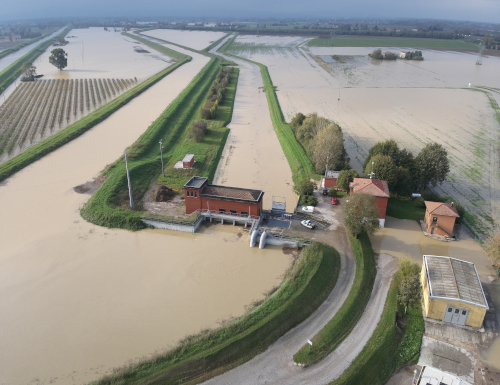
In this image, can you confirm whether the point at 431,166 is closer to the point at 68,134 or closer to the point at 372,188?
the point at 372,188

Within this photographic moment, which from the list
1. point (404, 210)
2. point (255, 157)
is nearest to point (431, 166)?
point (404, 210)

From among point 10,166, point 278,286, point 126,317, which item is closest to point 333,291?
point 278,286

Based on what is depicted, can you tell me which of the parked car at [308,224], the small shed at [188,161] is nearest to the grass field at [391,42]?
the small shed at [188,161]

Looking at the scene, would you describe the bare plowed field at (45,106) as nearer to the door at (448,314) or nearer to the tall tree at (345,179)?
the tall tree at (345,179)

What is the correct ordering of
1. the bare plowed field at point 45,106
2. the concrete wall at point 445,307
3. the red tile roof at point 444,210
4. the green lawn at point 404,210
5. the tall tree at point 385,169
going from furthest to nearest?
the bare plowed field at point 45,106 → the tall tree at point 385,169 → the green lawn at point 404,210 → the red tile roof at point 444,210 → the concrete wall at point 445,307

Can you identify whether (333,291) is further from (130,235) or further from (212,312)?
(130,235)

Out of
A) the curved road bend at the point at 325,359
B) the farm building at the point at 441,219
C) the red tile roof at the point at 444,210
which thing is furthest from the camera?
the farm building at the point at 441,219
